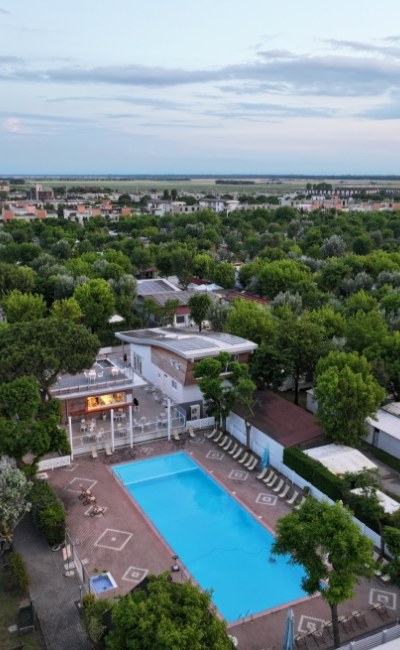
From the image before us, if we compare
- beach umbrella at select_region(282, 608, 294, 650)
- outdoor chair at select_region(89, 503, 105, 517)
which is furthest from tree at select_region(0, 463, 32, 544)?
beach umbrella at select_region(282, 608, 294, 650)

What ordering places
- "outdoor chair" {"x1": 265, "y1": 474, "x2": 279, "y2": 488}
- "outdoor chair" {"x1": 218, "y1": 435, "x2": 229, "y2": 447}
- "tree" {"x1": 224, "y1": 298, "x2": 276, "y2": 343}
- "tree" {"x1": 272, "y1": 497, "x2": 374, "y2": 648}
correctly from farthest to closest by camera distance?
"tree" {"x1": 224, "y1": 298, "x2": 276, "y2": 343} < "outdoor chair" {"x1": 218, "y1": 435, "x2": 229, "y2": 447} < "outdoor chair" {"x1": 265, "y1": 474, "x2": 279, "y2": 488} < "tree" {"x1": 272, "y1": 497, "x2": 374, "y2": 648}

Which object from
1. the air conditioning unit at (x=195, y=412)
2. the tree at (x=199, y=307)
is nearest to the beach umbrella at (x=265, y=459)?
the air conditioning unit at (x=195, y=412)

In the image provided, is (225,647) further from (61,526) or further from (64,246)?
(64,246)

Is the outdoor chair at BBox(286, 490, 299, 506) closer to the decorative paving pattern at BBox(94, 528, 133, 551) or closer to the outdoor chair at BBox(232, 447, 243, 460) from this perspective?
the outdoor chair at BBox(232, 447, 243, 460)

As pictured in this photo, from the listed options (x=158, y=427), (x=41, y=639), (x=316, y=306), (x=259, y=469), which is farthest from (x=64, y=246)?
(x=41, y=639)

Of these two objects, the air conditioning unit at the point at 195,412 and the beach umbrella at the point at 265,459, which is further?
the air conditioning unit at the point at 195,412

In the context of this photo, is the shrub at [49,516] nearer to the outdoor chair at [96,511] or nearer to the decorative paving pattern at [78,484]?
the outdoor chair at [96,511]
